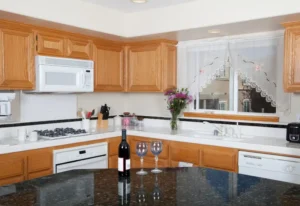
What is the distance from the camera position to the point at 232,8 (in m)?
Answer: 3.22

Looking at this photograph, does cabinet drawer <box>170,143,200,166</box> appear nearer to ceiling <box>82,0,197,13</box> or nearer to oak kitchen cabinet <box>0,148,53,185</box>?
oak kitchen cabinet <box>0,148,53,185</box>

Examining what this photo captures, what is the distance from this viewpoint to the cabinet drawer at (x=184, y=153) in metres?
3.58

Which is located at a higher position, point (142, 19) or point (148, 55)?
point (142, 19)

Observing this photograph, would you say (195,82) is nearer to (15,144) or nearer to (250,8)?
(250,8)

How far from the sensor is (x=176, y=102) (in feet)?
13.4

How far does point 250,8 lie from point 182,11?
79cm

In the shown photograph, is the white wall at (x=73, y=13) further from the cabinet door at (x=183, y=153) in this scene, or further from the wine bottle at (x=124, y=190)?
the wine bottle at (x=124, y=190)

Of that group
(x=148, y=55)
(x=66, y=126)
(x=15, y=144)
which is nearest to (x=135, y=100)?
(x=148, y=55)

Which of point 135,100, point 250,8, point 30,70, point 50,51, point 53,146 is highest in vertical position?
point 250,8

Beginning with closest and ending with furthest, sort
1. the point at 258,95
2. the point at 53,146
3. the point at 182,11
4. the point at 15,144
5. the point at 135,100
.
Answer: the point at 15,144, the point at 53,146, the point at 182,11, the point at 258,95, the point at 135,100

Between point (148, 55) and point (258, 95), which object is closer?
point (258, 95)

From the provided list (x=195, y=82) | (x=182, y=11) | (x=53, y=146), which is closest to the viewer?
(x=53, y=146)

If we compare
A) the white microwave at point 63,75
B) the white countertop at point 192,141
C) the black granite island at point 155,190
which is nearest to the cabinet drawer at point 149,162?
the white countertop at point 192,141

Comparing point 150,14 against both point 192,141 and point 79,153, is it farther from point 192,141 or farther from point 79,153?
point 79,153
